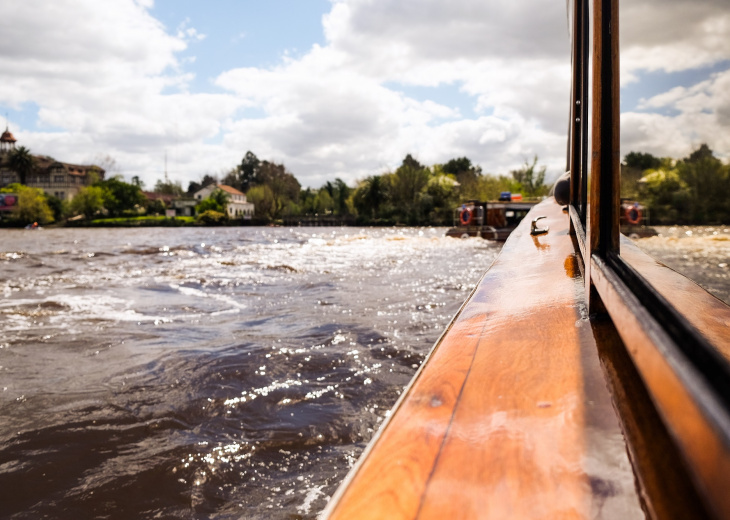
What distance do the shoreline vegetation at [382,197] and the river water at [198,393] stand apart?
1.16m

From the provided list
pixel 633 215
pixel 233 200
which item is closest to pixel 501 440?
pixel 633 215

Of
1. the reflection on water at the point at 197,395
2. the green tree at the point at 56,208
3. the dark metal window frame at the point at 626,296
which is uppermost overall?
the green tree at the point at 56,208

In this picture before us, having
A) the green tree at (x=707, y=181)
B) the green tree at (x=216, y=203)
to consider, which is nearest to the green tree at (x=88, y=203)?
the green tree at (x=216, y=203)

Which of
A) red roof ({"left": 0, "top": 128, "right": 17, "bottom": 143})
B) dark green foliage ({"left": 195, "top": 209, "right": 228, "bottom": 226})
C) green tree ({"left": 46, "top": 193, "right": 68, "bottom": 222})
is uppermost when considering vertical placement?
red roof ({"left": 0, "top": 128, "right": 17, "bottom": 143})

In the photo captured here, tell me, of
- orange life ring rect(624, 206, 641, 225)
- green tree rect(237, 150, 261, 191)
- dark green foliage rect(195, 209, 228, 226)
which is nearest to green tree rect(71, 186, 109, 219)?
dark green foliage rect(195, 209, 228, 226)

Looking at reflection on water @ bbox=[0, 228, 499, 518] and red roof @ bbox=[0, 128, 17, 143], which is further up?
red roof @ bbox=[0, 128, 17, 143]

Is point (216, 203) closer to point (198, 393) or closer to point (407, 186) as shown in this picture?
point (407, 186)

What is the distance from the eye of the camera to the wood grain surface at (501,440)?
1.46ft

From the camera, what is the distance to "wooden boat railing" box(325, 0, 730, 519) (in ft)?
1.34

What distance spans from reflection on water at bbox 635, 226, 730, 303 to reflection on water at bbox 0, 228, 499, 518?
1942 mm

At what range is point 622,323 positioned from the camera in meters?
0.66

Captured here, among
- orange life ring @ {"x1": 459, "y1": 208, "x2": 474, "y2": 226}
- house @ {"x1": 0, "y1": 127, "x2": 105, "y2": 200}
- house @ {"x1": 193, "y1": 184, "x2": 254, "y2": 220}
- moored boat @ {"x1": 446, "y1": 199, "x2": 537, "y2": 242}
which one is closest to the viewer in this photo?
moored boat @ {"x1": 446, "y1": 199, "x2": 537, "y2": 242}

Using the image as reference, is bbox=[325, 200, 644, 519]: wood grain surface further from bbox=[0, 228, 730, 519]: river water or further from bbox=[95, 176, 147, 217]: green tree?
bbox=[95, 176, 147, 217]: green tree

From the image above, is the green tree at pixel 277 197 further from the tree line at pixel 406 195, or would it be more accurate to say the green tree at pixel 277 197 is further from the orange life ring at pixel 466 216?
the orange life ring at pixel 466 216
